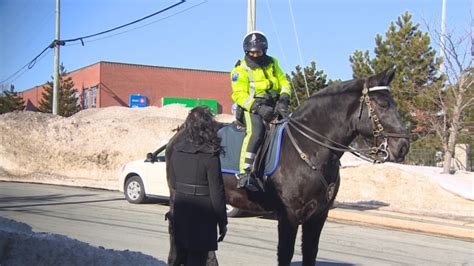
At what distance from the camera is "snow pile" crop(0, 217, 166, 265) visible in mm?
4988

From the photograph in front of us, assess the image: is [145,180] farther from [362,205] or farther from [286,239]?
[286,239]

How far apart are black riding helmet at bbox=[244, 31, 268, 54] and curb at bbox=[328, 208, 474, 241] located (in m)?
7.51

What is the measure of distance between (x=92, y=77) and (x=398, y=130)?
60.4 metres

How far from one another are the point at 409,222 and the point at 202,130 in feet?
29.7

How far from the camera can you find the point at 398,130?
5.62 meters

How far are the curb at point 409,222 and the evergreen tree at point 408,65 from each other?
7.85 m

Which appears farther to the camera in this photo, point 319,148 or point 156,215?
point 156,215

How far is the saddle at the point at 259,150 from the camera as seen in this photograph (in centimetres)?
601

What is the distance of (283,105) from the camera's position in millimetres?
6277

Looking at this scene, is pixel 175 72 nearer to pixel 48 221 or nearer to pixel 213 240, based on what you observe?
pixel 48 221

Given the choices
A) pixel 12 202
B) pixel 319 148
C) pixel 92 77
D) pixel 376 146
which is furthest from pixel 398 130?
pixel 92 77

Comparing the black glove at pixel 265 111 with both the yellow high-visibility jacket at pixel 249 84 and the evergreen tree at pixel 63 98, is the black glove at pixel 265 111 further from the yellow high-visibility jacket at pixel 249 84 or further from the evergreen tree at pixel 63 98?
the evergreen tree at pixel 63 98

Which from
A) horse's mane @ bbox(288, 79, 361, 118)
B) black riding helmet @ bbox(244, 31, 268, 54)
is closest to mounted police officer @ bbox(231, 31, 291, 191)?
black riding helmet @ bbox(244, 31, 268, 54)

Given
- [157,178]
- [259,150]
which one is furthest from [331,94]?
[157,178]
